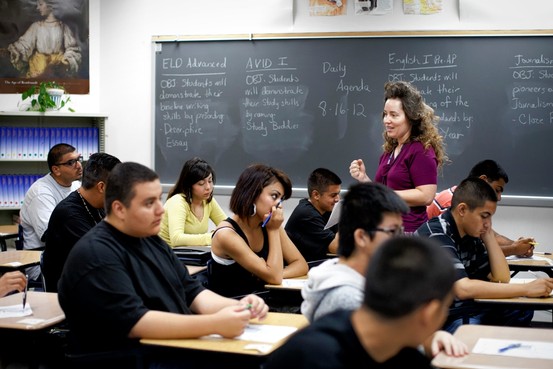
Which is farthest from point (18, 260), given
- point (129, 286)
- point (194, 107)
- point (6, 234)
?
point (194, 107)

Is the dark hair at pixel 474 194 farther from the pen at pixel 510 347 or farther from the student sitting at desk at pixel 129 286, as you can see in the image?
the student sitting at desk at pixel 129 286

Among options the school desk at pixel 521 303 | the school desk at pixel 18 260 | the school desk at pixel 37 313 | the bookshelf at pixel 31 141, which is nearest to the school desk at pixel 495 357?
the school desk at pixel 521 303

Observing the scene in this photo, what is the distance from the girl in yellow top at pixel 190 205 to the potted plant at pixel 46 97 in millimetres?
2310

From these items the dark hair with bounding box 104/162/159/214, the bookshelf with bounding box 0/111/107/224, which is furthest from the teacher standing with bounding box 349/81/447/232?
the bookshelf with bounding box 0/111/107/224

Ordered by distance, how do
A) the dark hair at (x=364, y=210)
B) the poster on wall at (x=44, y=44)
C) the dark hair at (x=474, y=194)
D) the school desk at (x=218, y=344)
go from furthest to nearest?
1. the poster on wall at (x=44, y=44)
2. the dark hair at (x=474, y=194)
3. the school desk at (x=218, y=344)
4. the dark hair at (x=364, y=210)

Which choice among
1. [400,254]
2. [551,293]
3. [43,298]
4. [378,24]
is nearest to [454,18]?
[378,24]

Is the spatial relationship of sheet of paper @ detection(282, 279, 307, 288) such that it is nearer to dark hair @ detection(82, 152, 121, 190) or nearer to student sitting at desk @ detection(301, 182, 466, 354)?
dark hair @ detection(82, 152, 121, 190)

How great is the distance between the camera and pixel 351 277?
211cm

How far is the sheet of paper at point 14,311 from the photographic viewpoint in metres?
3.02

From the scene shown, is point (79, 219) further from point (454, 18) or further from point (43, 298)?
point (454, 18)

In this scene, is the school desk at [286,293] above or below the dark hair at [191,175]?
below

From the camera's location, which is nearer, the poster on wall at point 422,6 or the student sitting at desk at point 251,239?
the student sitting at desk at point 251,239

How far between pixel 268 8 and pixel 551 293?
410 cm

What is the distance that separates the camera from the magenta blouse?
406cm
